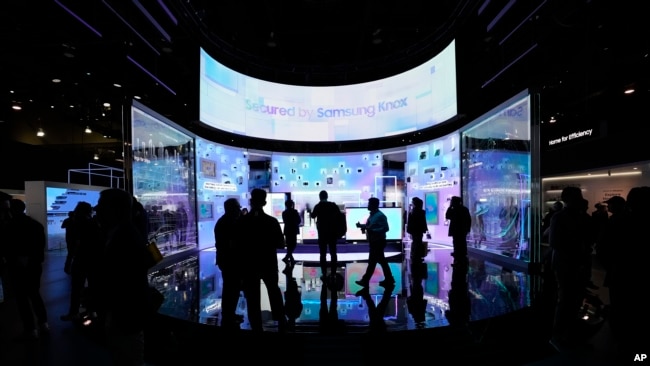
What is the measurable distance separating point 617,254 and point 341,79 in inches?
406

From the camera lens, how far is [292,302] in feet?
14.4

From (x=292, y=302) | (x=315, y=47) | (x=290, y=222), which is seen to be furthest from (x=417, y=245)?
(x=315, y=47)

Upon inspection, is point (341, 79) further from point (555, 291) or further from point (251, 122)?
point (555, 291)

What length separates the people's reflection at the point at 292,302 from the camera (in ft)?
12.1

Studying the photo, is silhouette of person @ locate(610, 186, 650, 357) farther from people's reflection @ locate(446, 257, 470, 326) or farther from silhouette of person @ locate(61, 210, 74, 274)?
silhouette of person @ locate(61, 210, 74, 274)

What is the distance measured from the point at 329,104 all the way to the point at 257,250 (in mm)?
9038

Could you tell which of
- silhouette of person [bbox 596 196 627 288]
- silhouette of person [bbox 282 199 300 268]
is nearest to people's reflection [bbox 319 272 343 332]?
silhouette of person [bbox 282 199 300 268]

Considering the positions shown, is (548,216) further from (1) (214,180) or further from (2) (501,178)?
(1) (214,180)

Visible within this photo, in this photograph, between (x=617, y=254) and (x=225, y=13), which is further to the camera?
(x=225, y=13)

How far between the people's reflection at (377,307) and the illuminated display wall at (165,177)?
13.8 ft

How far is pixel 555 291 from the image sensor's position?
4602mm

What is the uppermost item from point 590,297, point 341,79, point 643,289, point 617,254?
point 341,79

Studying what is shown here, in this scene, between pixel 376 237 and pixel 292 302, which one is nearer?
pixel 292 302

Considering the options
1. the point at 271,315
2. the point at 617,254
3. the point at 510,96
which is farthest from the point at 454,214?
the point at 271,315
